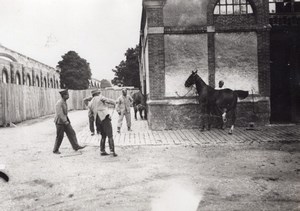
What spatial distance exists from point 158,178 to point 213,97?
23.7ft

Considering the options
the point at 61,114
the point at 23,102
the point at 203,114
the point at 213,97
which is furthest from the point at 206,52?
the point at 23,102

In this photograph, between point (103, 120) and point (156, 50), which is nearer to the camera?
point (103, 120)

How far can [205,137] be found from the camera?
37.2ft

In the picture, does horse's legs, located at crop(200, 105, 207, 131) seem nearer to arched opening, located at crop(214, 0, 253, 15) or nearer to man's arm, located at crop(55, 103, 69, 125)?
arched opening, located at crop(214, 0, 253, 15)

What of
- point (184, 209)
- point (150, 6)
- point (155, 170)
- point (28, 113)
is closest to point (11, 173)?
point (155, 170)

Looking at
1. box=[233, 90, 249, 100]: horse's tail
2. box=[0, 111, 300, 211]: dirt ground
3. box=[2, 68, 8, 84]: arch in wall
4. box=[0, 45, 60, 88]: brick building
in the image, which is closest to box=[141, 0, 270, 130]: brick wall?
box=[233, 90, 249, 100]: horse's tail

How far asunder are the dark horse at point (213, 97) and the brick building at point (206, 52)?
1.63 feet

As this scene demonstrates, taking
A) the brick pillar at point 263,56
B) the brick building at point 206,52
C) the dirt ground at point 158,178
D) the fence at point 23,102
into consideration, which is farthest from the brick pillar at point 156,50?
the fence at point 23,102

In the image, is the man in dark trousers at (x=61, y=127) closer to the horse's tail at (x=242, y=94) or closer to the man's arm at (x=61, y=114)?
the man's arm at (x=61, y=114)

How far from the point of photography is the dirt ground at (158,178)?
494 cm

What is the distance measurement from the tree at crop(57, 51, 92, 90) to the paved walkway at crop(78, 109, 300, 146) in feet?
194

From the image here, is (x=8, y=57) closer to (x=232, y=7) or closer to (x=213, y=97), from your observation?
(x=232, y=7)

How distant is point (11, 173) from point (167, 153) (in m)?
3.70

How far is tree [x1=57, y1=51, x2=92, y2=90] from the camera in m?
70.9
